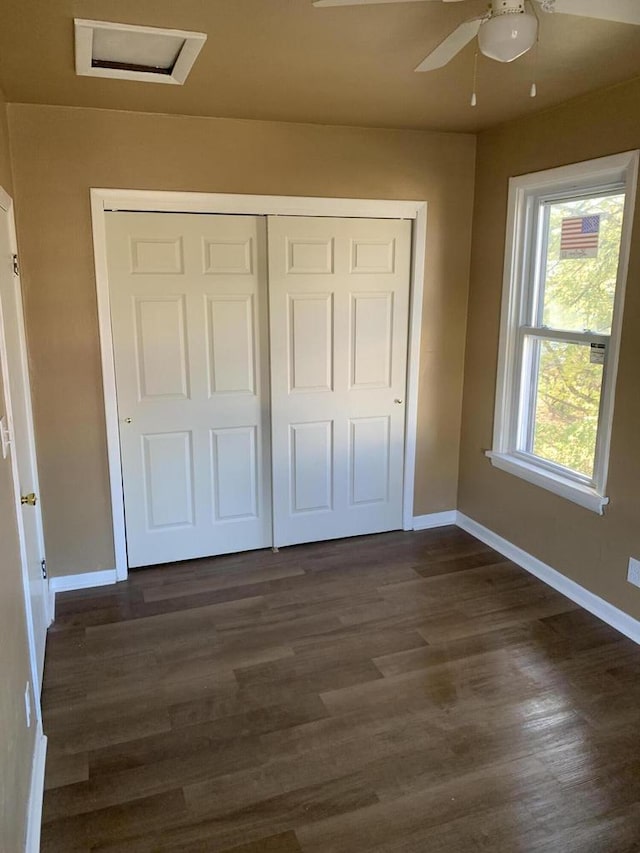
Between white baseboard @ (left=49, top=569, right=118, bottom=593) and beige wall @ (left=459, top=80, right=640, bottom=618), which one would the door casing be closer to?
white baseboard @ (left=49, top=569, right=118, bottom=593)

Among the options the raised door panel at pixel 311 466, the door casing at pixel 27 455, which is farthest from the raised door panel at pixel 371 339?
the door casing at pixel 27 455

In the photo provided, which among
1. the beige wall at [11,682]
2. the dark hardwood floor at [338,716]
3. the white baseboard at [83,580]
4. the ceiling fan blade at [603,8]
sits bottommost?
the dark hardwood floor at [338,716]

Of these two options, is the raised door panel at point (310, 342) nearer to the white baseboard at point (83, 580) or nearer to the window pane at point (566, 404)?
the window pane at point (566, 404)

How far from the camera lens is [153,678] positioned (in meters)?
2.64

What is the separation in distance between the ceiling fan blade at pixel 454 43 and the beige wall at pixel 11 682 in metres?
1.79

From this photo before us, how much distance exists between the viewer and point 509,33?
162 centimetres

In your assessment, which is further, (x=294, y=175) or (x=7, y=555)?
(x=294, y=175)

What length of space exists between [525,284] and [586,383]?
69cm

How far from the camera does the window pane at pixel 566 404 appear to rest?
3117mm

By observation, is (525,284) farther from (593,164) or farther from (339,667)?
(339,667)

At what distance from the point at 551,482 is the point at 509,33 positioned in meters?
2.24

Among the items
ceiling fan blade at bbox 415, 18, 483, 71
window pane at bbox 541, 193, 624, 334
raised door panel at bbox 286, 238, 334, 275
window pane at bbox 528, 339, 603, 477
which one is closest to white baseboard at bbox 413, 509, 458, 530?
window pane at bbox 528, 339, 603, 477

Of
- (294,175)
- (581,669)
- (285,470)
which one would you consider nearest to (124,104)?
(294,175)

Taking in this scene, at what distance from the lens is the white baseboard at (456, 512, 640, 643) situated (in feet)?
9.59
